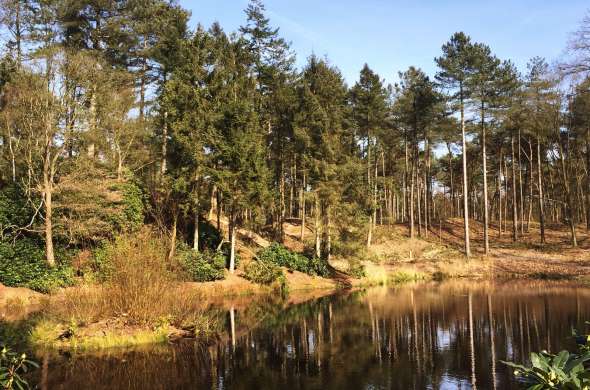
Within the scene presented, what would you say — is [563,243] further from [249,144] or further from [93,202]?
→ [93,202]

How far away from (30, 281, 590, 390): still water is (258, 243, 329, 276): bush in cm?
793

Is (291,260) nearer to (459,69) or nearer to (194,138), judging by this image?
(194,138)

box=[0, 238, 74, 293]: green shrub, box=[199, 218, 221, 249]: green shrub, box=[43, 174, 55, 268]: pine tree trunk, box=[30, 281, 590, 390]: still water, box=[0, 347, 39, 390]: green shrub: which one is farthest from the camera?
box=[199, 218, 221, 249]: green shrub

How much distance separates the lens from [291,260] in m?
30.7

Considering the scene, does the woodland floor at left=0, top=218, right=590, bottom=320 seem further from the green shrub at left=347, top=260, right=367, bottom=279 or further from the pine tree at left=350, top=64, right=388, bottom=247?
the pine tree at left=350, top=64, right=388, bottom=247

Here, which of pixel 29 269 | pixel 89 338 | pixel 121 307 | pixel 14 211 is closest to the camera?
pixel 89 338

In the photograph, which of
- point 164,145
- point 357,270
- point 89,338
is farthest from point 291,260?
point 89,338

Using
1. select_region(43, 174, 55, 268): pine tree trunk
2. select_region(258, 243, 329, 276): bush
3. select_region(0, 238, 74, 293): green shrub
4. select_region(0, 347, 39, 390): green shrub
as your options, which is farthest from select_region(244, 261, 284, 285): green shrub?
select_region(0, 347, 39, 390): green shrub

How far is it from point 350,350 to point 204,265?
14.4 meters

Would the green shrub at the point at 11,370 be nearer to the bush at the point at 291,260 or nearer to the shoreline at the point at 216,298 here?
the shoreline at the point at 216,298

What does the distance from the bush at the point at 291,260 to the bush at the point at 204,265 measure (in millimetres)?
3163

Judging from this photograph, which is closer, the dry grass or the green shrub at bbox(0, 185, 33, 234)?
the dry grass

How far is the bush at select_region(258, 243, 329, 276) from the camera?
98.4 feet

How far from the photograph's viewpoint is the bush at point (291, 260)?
3000cm
